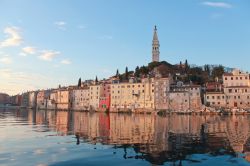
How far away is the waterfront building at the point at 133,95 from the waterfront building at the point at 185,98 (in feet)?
24.5

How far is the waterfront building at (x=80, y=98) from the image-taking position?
123 m

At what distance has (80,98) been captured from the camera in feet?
419

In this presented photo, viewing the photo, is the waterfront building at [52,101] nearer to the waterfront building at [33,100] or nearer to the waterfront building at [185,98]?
the waterfront building at [33,100]

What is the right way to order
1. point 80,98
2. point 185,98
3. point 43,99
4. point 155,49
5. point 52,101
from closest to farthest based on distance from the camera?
point 185,98 → point 80,98 → point 155,49 → point 52,101 → point 43,99

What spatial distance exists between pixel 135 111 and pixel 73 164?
8447 centimetres

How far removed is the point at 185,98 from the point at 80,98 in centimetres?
5455

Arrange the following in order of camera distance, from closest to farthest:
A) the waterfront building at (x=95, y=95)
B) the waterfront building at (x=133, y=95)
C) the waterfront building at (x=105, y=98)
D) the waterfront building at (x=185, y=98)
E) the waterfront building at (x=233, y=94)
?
1. the waterfront building at (x=233, y=94)
2. the waterfront building at (x=185, y=98)
3. the waterfront building at (x=133, y=95)
4. the waterfront building at (x=105, y=98)
5. the waterfront building at (x=95, y=95)

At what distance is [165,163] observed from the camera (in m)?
15.7

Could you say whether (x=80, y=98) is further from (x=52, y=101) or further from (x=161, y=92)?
(x=161, y=92)

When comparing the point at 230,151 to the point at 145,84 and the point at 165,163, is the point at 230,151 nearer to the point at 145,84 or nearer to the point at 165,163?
the point at 165,163

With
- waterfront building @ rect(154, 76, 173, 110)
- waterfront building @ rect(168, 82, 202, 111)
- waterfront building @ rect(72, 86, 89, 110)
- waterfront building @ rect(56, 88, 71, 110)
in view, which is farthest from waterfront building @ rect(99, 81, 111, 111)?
waterfront building @ rect(56, 88, 71, 110)

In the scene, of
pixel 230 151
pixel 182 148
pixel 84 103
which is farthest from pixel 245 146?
pixel 84 103

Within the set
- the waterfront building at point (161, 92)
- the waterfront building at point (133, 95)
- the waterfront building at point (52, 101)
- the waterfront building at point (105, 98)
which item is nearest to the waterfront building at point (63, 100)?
the waterfront building at point (52, 101)

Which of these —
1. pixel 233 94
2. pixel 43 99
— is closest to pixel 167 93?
pixel 233 94
